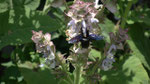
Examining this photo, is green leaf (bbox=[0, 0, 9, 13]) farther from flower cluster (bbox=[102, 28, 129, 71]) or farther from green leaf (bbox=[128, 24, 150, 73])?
green leaf (bbox=[128, 24, 150, 73])

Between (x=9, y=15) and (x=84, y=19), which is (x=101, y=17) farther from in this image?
(x=9, y=15)

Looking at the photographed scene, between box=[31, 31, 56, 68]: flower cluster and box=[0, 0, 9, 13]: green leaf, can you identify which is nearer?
box=[31, 31, 56, 68]: flower cluster

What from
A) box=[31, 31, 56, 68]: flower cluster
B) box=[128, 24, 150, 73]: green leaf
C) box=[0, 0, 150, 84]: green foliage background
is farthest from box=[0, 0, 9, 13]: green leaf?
box=[128, 24, 150, 73]: green leaf

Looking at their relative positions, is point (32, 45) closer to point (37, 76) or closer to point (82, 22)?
point (37, 76)

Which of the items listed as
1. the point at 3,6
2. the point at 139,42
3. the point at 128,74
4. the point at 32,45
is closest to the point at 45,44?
the point at 3,6

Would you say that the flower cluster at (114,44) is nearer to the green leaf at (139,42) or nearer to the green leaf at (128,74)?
the green leaf at (128,74)

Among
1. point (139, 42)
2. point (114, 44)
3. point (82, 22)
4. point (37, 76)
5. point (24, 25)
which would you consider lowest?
point (139, 42)
